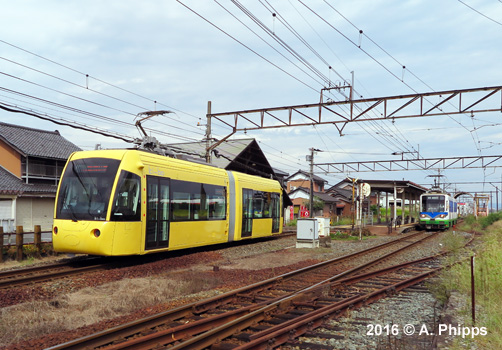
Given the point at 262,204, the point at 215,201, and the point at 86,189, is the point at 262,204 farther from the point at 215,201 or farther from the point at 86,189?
the point at 86,189

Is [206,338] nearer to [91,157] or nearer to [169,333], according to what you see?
[169,333]

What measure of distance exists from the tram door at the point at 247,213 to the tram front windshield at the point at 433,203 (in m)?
21.9

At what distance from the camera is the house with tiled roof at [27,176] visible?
77.9 feet

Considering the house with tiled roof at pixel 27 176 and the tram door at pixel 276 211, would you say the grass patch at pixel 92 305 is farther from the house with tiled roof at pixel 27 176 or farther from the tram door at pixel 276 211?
the house with tiled roof at pixel 27 176

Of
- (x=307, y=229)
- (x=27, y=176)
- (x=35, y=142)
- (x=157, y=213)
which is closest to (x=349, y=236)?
(x=307, y=229)

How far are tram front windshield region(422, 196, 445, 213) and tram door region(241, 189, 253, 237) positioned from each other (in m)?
21.9

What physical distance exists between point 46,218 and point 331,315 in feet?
75.3

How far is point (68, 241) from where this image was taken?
11609mm

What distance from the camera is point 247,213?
63.6 ft

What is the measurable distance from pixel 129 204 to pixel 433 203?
30509 mm

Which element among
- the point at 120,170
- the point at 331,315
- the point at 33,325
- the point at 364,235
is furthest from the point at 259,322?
the point at 364,235

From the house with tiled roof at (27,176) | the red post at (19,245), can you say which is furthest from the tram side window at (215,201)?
the house with tiled roof at (27,176)

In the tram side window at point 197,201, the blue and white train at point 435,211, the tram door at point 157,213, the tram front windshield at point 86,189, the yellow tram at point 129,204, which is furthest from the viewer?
the blue and white train at point 435,211

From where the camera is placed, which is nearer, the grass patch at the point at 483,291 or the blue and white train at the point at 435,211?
the grass patch at the point at 483,291
